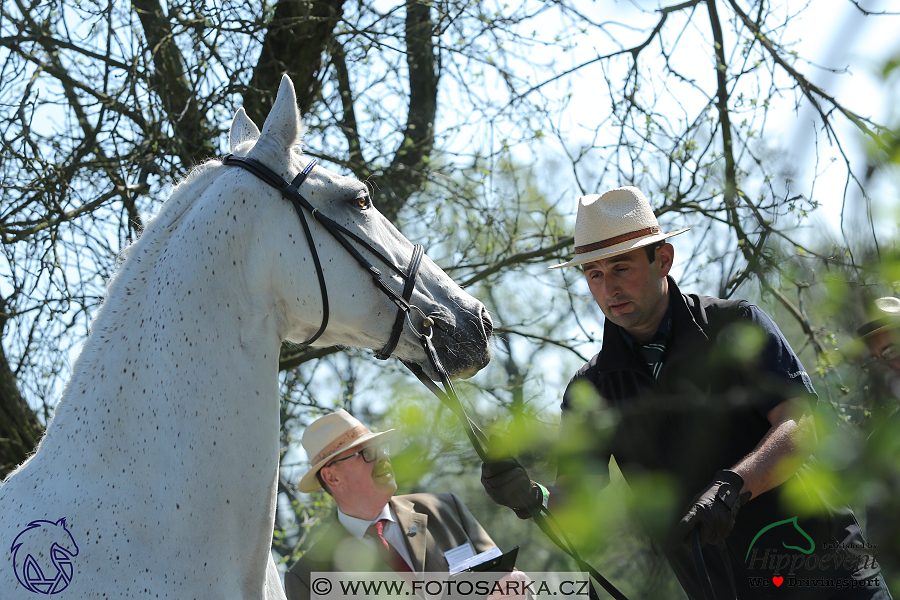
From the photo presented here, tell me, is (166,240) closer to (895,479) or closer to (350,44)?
(895,479)

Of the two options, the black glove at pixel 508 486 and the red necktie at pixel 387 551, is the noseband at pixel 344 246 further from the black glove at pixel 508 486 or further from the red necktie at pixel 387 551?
the red necktie at pixel 387 551

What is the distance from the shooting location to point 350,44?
5957mm

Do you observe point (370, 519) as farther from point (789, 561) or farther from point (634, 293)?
point (789, 561)

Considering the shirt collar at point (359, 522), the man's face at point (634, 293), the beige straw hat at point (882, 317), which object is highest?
the man's face at point (634, 293)

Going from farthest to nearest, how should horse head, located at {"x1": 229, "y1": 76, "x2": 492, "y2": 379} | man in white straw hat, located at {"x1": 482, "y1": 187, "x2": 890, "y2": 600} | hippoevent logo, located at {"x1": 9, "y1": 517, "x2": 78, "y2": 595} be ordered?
1. horse head, located at {"x1": 229, "y1": 76, "x2": 492, "y2": 379}
2. hippoevent logo, located at {"x1": 9, "y1": 517, "x2": 78, "y2": 595}
3. man in white straw hat, located at {"x1": 482, "y1": 187, "x2": 890, "y2": 600}

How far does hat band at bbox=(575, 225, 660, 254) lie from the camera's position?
2.91 metres

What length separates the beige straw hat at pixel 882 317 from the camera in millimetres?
839

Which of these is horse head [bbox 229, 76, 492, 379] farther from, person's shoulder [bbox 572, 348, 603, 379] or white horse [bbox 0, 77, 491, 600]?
person's shoulder [bbox 572, 348, 603, 379]

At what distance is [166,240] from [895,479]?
194 cm

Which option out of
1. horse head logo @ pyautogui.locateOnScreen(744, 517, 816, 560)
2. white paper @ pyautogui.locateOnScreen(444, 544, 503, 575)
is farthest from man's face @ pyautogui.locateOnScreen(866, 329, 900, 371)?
white paper @ pyautogui.locateOnScreen(444, 544, 503, 575)

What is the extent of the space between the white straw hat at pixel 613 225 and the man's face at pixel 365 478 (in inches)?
65.5

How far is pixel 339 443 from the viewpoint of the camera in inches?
159

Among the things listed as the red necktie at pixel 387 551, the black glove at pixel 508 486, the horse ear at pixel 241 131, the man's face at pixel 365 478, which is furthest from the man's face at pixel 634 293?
the red necktie at pixel 387 551

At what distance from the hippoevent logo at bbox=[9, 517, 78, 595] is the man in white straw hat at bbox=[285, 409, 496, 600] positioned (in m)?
1.85
